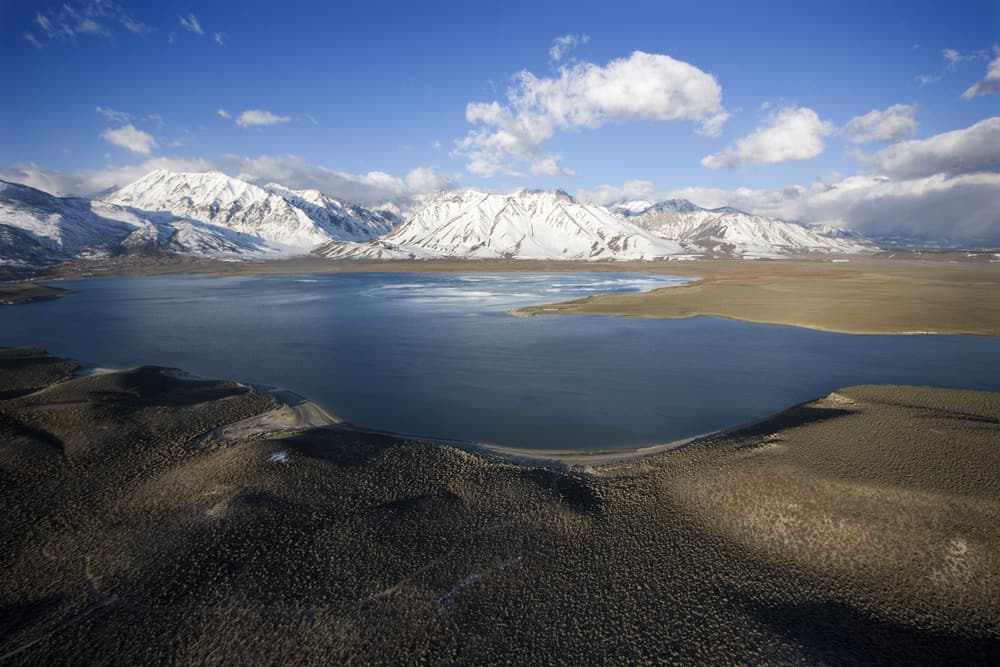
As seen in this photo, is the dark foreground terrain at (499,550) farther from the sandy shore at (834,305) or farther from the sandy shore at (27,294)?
the sandy shore at (27,294)

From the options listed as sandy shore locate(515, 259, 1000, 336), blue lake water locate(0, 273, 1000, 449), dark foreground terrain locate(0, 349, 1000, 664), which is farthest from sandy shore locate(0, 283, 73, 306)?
sandy shore locate(515, 259, 1000, 336)

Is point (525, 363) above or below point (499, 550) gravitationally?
above

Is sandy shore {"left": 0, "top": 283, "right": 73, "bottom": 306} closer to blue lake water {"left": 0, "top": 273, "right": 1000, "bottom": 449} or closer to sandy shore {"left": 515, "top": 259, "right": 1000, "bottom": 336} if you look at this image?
blue lake water {"left": 0, "top": 273, "right": 1000, "bottom": 449}

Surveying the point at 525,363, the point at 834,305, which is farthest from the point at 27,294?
the point at 834,305

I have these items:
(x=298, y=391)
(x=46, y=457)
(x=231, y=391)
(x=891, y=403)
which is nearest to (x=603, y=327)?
(x=891, y=403)

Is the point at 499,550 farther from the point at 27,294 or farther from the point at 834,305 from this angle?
the point at 27,294

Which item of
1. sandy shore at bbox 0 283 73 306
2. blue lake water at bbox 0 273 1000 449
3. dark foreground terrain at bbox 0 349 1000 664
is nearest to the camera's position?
dark foreground terrain at bbox 0 349 1000 664

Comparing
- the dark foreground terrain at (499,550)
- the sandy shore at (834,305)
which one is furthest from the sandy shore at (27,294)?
the sandy shore at (834,305)
